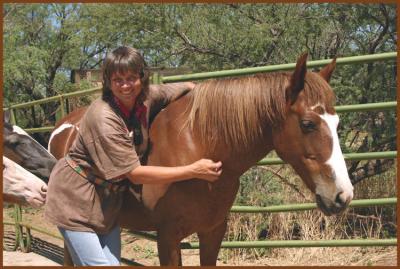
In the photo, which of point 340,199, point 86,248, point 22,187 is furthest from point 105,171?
point 340,199

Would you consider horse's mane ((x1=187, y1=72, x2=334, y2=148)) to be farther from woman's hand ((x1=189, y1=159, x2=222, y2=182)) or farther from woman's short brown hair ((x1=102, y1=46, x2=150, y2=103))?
woman's short brown hair ((x1=102, y1=46, x2=150, y2=103))

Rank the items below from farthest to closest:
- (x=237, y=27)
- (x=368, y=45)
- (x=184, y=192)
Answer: (x=237, y=27) < (x=368, y=45) < (x=184, y=192)

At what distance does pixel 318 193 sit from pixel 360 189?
2747 mm

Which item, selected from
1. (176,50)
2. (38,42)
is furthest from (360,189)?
(38,42)

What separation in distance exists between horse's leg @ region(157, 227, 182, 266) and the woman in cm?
29

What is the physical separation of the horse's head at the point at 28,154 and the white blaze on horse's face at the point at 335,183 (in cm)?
187

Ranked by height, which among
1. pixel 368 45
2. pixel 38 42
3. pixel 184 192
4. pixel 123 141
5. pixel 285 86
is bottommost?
pixel 184 192

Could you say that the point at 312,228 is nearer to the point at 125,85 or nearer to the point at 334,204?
the point at 334,204

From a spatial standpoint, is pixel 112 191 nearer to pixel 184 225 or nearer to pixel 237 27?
pixel 184 225

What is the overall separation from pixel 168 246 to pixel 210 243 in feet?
1.21

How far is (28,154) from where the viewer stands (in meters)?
3.29

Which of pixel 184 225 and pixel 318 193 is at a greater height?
pixel 318 193

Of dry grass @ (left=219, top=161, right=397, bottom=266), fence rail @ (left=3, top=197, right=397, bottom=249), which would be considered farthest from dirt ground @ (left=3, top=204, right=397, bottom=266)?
fence rail @ (left=3, top=197, right=397, bottom=249)

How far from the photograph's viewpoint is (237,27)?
737 cm
